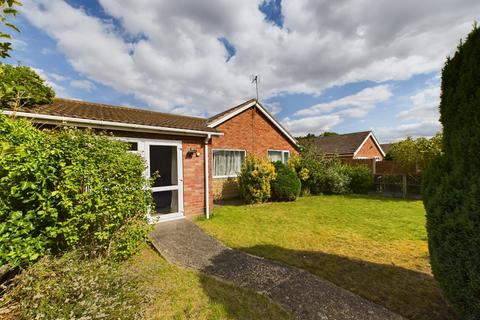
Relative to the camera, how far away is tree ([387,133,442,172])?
10911 millimetres

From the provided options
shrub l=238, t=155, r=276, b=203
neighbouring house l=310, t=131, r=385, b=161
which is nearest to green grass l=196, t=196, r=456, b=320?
shrub l=238, t=155, r=276, b=203

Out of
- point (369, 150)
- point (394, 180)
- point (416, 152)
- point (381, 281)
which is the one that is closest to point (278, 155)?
point (394, 180)

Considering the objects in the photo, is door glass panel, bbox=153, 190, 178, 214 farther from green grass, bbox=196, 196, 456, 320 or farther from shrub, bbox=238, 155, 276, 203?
shrub, bbox=238, 155, 276, 203

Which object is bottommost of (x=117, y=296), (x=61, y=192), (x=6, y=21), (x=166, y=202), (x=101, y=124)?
(x=166, y=202)

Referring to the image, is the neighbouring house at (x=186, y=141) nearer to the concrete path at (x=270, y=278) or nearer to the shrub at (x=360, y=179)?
the concrete path at (x=270, y=278)

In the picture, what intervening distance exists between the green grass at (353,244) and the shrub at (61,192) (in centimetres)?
304

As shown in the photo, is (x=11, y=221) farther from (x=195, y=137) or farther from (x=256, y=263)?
(x=195, y=137)

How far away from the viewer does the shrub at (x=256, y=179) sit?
10.2 metres

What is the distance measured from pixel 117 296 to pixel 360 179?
47.5 feet

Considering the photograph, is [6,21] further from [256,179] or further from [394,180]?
[394,180]

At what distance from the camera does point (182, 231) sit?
6.14 meters

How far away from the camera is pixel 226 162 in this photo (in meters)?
12.4

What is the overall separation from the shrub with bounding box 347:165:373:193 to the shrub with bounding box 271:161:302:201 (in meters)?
4.94

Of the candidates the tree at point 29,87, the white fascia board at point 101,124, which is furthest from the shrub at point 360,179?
the tree at point 29,87
